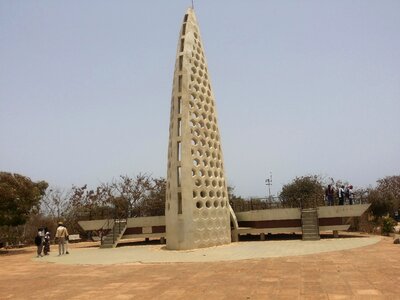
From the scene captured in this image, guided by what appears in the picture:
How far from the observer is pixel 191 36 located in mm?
21953

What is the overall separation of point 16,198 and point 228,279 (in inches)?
646

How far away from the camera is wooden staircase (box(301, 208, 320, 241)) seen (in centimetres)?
2177

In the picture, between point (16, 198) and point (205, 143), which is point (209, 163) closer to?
point (205, 143)

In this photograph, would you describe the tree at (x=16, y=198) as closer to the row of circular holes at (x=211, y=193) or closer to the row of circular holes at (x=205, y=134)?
the row of circular holes at (x=211, y=193)

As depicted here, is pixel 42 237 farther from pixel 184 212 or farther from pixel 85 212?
pixel 85 212

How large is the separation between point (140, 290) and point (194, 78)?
1399 centimetres

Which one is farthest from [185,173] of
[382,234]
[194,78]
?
[382,234]

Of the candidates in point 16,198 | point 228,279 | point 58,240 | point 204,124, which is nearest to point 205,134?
point 204,124

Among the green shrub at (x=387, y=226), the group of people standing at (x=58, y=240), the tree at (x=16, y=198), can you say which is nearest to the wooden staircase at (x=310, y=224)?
the green shrub at (x=387, y=226)

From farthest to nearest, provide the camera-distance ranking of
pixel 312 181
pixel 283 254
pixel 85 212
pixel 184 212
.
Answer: pixel 312 181 < pixel 85 212 < pixel 184 212 < pixel 283 254

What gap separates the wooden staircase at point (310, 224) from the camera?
21766 mm

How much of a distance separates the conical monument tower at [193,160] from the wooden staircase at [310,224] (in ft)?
14.4

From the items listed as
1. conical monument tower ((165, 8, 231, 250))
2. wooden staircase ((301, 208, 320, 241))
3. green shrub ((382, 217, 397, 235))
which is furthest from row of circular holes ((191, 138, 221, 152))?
green shrub ((382, 217, 397, 235))

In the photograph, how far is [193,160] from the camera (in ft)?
65.8
